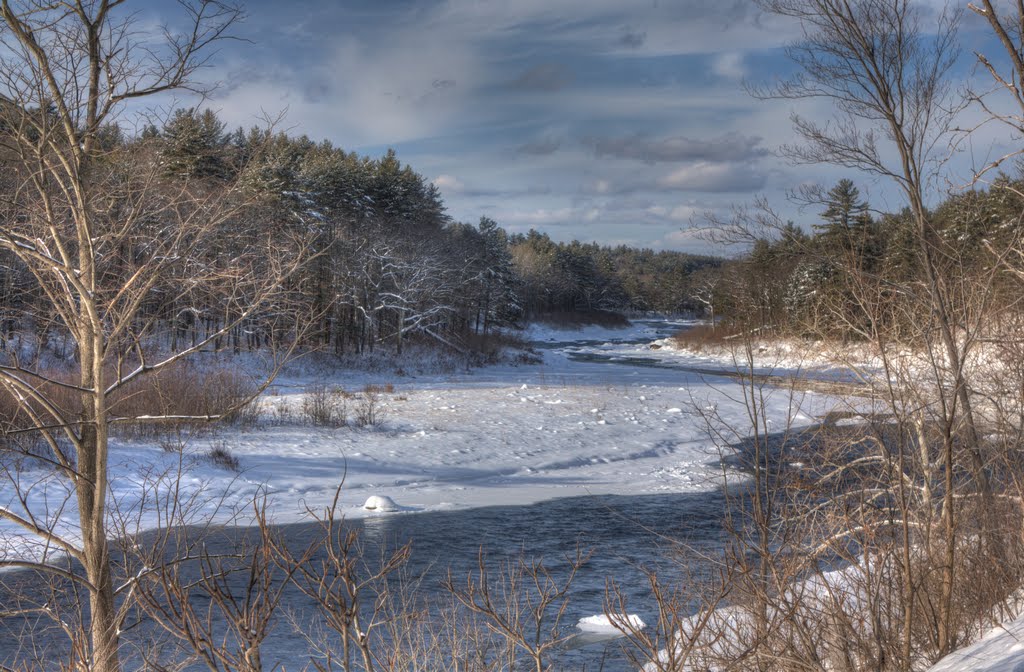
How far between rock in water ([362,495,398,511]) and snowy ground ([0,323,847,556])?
0.18 meters

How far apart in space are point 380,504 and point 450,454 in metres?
4.54

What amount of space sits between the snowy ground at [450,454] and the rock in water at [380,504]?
0.18 metres

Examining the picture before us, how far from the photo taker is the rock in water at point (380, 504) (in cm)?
1436

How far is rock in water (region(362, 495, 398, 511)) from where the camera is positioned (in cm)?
1436

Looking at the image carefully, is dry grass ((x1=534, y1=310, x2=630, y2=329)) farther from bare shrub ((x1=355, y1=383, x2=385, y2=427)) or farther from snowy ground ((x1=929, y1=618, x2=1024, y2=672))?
snowy ground ((x1=929, y1=618, x2=1024, y2=672))

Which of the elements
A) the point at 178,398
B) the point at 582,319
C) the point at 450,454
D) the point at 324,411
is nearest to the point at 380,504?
the point at 450,454

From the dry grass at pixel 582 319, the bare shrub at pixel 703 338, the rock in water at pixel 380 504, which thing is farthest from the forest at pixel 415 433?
the dry grass at pixel 582 319

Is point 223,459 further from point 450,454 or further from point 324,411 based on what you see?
point 450,454

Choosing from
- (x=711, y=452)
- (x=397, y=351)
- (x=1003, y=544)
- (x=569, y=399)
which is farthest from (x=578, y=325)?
(x=1003, y=544)

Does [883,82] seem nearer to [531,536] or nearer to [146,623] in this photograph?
[531,536]

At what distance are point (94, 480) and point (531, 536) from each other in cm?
824

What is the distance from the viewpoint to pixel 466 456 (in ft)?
61.7

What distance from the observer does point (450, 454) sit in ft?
61.8

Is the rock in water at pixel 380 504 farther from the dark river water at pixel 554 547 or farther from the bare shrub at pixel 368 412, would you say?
the bare shrub at pixel 368 412
